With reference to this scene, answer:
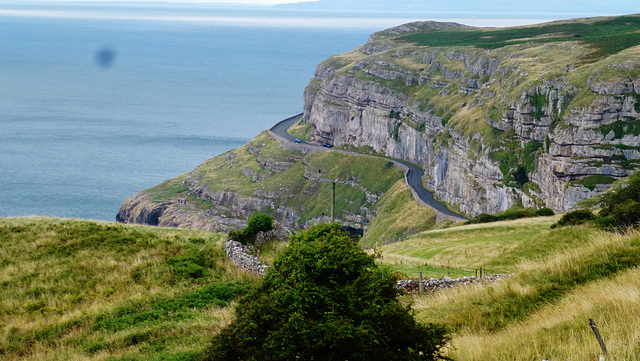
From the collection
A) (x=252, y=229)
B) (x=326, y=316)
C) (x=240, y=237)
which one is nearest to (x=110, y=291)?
(x=240, y=237)

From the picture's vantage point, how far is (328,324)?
11727mm

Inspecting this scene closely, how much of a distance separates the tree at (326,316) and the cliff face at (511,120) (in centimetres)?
8817

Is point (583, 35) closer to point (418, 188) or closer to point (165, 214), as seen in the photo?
point (418, 188)

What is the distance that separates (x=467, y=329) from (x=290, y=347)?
236 inches

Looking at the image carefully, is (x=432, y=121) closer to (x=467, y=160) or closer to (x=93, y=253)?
(x=467, y=160)

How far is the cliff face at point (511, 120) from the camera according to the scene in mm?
96688

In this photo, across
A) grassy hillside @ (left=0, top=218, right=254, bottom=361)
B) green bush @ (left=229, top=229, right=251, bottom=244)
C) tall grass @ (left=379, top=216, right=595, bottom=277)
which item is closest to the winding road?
tall grass @ (left=379, top=216, right=595, bottom=277)

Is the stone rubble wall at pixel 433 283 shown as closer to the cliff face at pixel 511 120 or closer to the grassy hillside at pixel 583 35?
the cliff face at pixel 511 120

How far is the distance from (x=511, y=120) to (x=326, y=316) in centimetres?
11244

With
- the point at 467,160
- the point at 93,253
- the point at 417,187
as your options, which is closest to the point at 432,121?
the point at 417,187

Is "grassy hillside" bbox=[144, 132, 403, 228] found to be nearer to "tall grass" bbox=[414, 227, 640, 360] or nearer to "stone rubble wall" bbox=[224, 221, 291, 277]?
"stone rubble wall" bbox=[224, 221, 291, 277]

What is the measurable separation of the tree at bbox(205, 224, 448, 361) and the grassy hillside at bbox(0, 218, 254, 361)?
16.9 ft

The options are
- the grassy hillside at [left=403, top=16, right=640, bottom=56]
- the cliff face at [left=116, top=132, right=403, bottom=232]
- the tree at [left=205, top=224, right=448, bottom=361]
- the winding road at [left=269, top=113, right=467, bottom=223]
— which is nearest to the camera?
the tree at [left=205, top=224, right=448, bottom=361]

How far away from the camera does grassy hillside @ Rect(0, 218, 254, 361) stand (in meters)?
20.4
